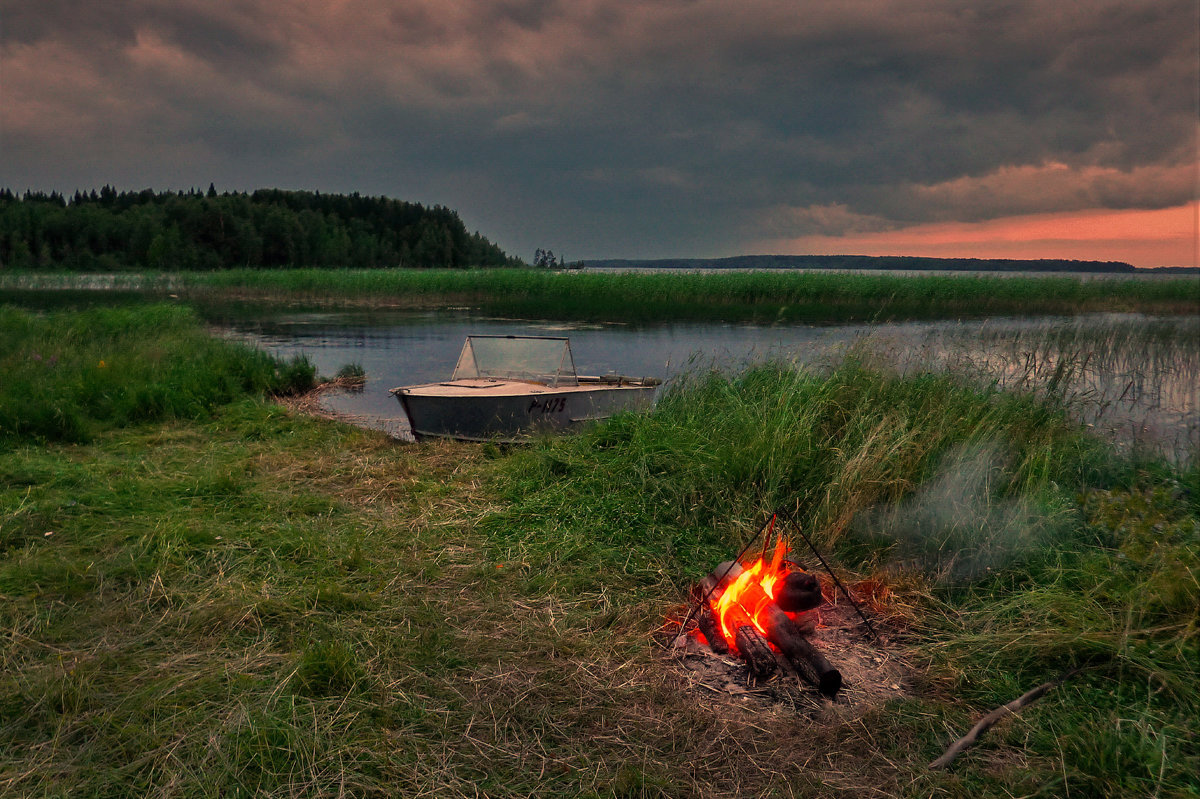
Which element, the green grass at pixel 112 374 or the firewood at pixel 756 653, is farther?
the green grass at pixel 112 374

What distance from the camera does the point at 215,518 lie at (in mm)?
5305

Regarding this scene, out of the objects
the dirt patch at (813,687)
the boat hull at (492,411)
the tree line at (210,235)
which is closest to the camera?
the dirt patch at (813,687)

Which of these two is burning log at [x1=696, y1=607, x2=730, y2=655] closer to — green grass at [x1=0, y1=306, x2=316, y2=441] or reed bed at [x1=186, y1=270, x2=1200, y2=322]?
green grass at [x1=0, y1=306, x2=316, y2=441]

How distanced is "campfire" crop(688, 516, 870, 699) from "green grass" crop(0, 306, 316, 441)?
7482 millimetres

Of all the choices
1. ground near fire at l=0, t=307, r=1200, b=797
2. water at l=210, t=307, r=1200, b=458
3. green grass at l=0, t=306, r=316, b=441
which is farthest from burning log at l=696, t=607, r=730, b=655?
green grass at l=0, t=306, r=316, b=441

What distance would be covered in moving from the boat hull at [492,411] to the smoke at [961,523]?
Answer: 3.85 metres

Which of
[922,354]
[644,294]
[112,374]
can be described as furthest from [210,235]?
[922,354]

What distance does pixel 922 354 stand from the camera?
24.9 feet

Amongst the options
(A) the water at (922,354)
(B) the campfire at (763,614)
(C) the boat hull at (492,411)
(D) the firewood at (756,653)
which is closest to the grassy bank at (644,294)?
(A) the water at (922,354)

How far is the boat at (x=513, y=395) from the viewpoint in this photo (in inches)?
344

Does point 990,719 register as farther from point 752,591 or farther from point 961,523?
point 961,523

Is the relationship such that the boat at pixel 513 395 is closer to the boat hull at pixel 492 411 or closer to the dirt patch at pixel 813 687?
the boat hull at pixel 492 411

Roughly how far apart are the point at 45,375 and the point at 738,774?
34.6 ft

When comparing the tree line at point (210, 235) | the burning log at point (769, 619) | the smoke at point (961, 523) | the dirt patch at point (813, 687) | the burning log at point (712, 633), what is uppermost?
the tree line at point (210, 235)
